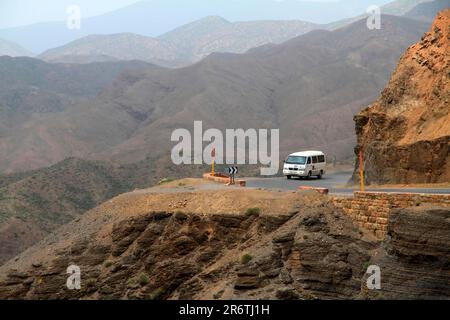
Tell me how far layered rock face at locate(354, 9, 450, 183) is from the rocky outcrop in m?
6.94

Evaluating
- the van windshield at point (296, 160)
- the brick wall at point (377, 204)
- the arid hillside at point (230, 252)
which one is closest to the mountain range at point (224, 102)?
the van windshield at point (296, 160)

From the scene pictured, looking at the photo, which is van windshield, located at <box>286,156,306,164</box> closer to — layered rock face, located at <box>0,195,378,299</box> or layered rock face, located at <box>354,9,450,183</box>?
layered rock face, located at <box>354,9,450,183</box>

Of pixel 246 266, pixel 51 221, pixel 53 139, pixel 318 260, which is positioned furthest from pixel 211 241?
pixel 53 139

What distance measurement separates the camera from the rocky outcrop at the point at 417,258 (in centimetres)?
1833

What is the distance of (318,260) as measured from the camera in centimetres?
2114

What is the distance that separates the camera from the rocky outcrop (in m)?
18.3

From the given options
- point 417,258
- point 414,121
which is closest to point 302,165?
point 414,121

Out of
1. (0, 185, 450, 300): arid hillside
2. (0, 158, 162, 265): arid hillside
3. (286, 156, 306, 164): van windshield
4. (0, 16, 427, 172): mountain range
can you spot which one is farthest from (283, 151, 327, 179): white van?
(0, 16, 427, 172): mountain range

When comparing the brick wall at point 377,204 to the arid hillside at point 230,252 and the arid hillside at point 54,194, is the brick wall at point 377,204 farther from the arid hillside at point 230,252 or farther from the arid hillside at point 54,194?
the arid hillside at point 54,194

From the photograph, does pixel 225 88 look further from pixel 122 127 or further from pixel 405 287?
pixel 405 287

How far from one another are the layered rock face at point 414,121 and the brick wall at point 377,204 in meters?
4.89

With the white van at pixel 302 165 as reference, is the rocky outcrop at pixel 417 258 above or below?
below
